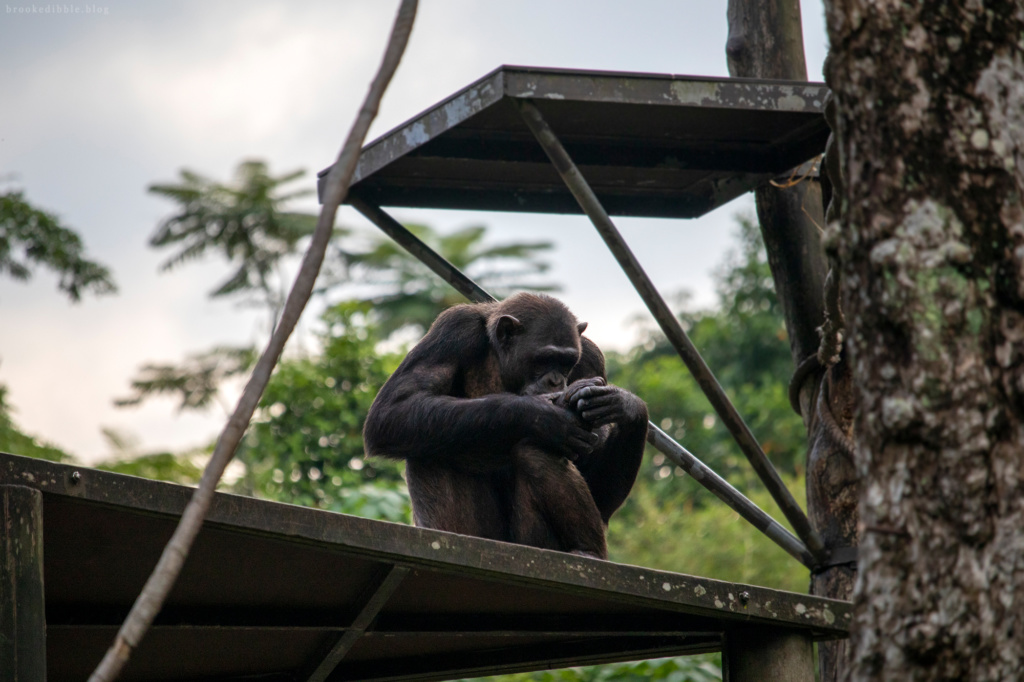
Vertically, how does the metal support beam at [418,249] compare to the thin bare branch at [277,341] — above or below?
above

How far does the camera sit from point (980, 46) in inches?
71.0

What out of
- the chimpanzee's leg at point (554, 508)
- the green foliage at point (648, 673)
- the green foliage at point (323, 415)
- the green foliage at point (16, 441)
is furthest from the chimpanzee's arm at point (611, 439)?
the green foliage at point (16, 441)

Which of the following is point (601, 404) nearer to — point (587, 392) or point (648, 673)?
point (587, 392)

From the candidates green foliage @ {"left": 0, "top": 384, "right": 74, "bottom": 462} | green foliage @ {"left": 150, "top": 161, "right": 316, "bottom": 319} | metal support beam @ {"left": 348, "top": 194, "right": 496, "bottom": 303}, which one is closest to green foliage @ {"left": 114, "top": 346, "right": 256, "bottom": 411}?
green foliage @ {"left": 150, "top": 161, "right": 316, "bottom": 319}

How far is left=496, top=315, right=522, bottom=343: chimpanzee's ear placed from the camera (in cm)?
491

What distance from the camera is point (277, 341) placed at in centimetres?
198

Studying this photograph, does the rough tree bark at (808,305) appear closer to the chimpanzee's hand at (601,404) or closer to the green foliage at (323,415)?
the chimpanzee's hand at (601,404)

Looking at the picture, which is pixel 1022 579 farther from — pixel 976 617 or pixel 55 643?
pixel 55 643

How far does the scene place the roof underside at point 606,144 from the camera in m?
4.51

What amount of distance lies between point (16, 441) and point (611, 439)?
12.3m

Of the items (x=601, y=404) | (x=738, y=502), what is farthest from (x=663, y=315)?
(x=738, y=502)

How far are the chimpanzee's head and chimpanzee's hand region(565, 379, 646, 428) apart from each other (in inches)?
15.5

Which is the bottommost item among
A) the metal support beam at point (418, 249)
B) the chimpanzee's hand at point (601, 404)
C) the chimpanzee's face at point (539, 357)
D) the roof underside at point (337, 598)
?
the roof underside at point (337, 598)

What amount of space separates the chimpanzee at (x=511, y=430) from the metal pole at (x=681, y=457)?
1.40 ft
